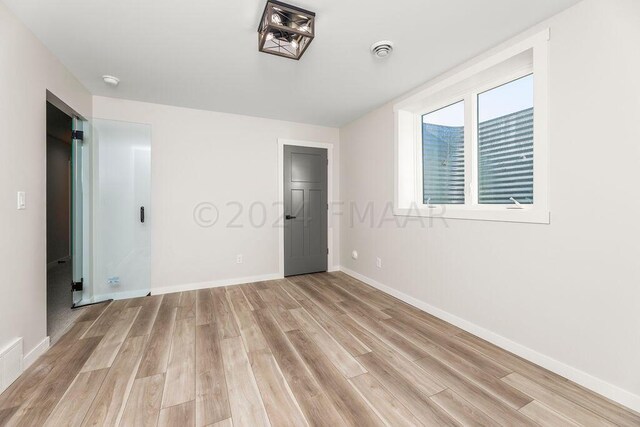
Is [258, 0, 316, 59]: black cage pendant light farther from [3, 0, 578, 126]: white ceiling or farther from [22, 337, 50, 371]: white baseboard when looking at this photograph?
[22, 337, 50, 371]: white baseboard

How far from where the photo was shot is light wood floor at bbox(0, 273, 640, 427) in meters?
1.42

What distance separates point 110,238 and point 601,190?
453cm

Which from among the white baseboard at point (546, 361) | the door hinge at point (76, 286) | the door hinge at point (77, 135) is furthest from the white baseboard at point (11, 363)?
the white baseboard at point (546, 361)

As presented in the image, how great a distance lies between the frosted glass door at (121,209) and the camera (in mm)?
3086

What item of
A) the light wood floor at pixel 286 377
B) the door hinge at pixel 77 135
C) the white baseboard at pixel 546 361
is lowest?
the light wood floor at pixel 286 377

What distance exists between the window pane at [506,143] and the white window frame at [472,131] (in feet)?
0.19

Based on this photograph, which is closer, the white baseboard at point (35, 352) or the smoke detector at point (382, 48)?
the white baseboard at point (35, 352)

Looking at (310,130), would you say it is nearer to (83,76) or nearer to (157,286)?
(83,76)

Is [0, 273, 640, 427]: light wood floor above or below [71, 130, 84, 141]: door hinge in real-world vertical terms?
below

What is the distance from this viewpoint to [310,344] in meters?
2.15

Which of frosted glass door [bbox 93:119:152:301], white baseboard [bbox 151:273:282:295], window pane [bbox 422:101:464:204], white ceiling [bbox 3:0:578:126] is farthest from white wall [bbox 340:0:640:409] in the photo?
frosted glass door [bbox 93:119:152:301]

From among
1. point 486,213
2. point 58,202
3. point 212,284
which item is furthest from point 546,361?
point 58,202

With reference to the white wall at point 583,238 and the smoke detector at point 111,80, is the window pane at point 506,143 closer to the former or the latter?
the white wall at point 583,238

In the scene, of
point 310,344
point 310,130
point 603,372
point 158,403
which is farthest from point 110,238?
point 603,372
